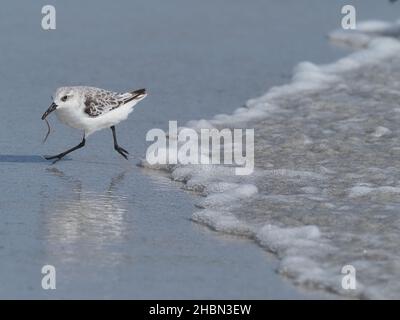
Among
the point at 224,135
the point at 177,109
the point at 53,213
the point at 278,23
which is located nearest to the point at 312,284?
the point at 53,213

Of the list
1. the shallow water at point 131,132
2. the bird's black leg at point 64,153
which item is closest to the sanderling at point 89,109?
the bird's black leg at point 64,153

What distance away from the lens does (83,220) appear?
265 inches

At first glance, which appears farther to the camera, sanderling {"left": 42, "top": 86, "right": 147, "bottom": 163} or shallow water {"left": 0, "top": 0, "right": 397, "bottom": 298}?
sanderling {"left": 42, "top": 86, "right": 147, "bottom": 163}

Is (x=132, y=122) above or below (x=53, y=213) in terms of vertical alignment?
above

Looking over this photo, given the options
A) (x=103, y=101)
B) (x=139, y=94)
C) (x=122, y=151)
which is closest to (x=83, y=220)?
(x=122, y=151)

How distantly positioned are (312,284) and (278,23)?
8.33 m

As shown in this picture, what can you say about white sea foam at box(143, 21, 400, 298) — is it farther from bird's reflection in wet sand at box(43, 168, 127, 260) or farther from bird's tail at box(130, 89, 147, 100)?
bird's tail at box(130, 89, 147, 100)

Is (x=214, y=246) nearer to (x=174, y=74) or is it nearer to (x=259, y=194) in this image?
(x=259, y=194)

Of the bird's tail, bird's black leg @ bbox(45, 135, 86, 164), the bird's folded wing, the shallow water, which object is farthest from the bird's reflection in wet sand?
the bird's tail

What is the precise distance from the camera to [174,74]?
10.9m

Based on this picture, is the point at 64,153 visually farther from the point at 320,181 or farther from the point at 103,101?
the point at 320,181

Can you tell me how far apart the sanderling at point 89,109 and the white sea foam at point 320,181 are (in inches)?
23.6

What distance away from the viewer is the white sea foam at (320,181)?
6090mm

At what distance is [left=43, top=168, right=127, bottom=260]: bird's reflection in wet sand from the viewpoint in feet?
20.4
